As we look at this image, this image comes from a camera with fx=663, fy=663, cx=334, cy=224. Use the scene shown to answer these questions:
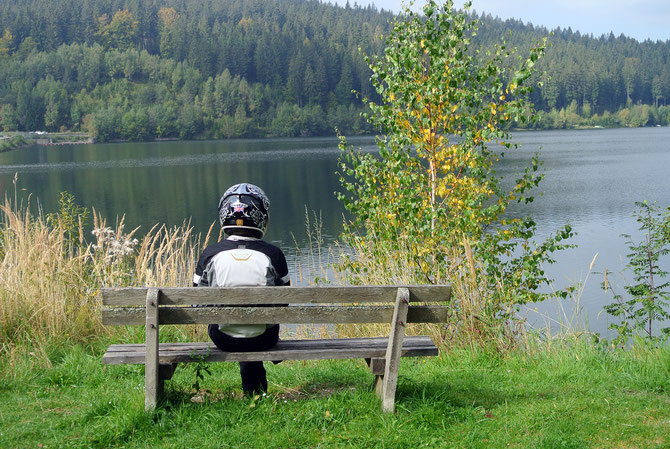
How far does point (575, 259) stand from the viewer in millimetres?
20000

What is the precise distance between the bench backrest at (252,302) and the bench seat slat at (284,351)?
0.90 ft

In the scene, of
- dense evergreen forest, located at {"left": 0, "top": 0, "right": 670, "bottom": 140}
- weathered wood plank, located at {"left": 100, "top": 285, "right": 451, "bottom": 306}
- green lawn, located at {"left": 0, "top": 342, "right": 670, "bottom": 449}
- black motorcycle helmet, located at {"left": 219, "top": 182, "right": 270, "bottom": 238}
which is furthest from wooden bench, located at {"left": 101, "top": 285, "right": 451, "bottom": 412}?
dense evergreen forest, located at {"left": 0, "top": 0, "right": 670, "bottom": 140}

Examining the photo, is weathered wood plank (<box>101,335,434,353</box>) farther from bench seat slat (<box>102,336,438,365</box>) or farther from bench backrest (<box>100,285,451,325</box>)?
bench backrest (<box>100,285,451,325</box>)

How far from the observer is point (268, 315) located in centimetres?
389

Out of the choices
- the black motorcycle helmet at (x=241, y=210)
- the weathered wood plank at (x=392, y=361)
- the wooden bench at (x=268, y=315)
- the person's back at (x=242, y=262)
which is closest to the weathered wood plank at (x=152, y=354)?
the wooden bench at (x=268, y=315)

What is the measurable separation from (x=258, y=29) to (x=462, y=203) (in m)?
187

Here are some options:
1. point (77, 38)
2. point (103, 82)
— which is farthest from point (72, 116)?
point (77, 38)

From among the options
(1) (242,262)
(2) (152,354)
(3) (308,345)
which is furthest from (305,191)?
(2) (152,354)

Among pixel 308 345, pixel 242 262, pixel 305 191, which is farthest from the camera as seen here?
pixel 305 191

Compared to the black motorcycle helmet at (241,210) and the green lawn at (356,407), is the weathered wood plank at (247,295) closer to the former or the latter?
the black motorcycle helmet at (241,210)

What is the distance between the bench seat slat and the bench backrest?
0.27m

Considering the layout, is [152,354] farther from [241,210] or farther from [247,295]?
[241,210]

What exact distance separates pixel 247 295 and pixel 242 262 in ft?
1.07

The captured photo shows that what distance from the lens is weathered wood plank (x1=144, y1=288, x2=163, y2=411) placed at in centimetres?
375
